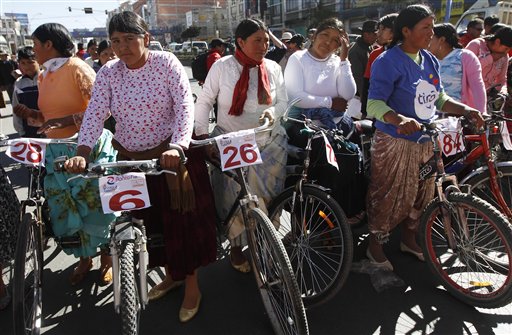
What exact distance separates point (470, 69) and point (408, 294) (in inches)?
76.6

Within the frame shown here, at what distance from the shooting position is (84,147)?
2078mm

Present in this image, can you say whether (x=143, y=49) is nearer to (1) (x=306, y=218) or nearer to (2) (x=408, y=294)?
(1) (x=306, y=218)

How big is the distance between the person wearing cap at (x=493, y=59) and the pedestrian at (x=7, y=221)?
4.59 metres

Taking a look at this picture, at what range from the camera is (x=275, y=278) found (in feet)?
7.19

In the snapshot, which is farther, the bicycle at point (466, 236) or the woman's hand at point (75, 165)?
the bicycle at point (466, 236)

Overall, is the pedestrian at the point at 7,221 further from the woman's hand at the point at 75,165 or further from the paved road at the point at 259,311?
the woman's hand at the point at 75,165

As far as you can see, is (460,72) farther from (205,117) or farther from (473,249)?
(205,117)

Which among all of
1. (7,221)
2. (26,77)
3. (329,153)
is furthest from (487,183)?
(26,77)

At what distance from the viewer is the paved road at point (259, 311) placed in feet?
7.61

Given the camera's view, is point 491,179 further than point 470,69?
No

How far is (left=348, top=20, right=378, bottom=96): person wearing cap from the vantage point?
5.22 metres

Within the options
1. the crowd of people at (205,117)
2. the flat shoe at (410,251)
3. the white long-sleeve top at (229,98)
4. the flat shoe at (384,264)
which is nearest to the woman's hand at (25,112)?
the crowd of people at (205,117)

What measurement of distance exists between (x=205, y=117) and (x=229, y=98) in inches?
8.4

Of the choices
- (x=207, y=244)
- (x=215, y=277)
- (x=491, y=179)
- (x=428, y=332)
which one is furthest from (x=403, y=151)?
(x=215, y=277)
